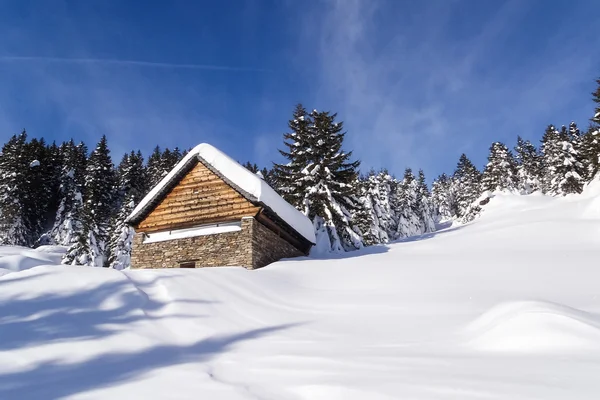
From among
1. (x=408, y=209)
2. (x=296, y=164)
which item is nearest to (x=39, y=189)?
(x=296, y=164)

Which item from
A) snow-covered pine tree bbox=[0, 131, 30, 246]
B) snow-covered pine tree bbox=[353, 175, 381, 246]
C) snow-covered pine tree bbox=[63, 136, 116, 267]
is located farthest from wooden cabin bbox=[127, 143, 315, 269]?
snow-covered pine tree bbox=[0, 131, 30, 246]

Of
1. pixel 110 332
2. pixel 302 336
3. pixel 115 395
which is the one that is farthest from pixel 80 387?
pixel 302 336

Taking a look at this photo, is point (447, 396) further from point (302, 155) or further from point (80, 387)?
point (302, 155)

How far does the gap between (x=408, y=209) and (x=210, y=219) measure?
1943 inches

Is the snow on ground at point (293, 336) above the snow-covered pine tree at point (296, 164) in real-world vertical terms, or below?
below

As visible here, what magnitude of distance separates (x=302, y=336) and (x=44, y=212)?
5930 cm

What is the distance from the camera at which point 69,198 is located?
54.6 meters

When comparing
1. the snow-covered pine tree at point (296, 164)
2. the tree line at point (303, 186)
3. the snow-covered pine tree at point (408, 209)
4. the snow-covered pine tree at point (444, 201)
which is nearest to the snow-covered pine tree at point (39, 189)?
the tree line at point (303, 186)

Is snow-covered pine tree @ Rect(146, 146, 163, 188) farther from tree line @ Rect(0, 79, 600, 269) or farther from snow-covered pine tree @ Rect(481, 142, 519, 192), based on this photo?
snow-covered pine tree @ Rect(481, 142, 519, 192)

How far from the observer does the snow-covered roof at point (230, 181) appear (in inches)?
605

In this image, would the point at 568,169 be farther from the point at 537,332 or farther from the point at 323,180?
the point at 537,332

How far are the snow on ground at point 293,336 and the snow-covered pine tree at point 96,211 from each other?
2960cm

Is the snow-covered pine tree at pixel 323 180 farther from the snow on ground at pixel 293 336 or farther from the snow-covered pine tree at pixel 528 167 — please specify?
the snow-covered pine tree at pixel 528 167

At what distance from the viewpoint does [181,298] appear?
7.54 metres
